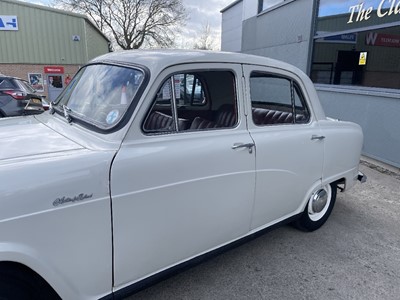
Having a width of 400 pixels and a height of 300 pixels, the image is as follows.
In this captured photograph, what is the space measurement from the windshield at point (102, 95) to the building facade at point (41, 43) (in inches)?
725

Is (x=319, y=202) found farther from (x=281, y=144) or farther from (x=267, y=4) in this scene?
(x=267, y=4)

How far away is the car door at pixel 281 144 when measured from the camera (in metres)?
2.68

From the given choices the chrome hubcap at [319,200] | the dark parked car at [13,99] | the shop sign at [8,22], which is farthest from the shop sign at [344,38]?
the shop sign at [8,22]

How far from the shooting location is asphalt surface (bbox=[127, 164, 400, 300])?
2621 mm

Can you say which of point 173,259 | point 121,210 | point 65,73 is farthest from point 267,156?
point 65,73

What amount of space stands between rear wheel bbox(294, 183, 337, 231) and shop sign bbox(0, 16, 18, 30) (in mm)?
21174

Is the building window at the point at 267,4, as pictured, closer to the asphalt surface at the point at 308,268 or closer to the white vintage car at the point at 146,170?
the asphalt surface at the point at 308,268

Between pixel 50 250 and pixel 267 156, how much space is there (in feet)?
5.77

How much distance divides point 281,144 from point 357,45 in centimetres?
672

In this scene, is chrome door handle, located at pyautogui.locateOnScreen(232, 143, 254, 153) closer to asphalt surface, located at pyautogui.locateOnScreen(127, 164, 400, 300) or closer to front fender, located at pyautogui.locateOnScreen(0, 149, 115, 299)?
front fender, located at pyautogui.locateOnScreen(0, 149, 115, 299)

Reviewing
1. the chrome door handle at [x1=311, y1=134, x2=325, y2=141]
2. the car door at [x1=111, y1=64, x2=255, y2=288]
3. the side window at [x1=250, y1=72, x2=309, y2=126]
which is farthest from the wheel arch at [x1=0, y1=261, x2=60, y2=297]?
the chrome door handle at [x1=311, y1=134, x2=325, y2=141]

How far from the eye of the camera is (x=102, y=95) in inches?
91.6

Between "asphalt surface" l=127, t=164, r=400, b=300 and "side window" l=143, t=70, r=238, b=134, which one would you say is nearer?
"side window" l=143, t=70, r=238, b=134

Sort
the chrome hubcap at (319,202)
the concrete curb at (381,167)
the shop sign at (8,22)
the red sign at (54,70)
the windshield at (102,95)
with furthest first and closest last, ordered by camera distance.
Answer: the red sign at (54,70)
the shop sign at (8,22)
the concrete curb at (381,167)
the chrome hubcap at (319,202)
the windshield at (102,95)
